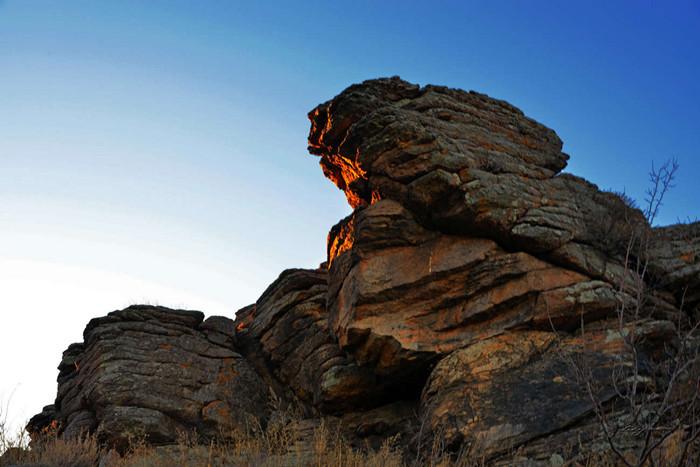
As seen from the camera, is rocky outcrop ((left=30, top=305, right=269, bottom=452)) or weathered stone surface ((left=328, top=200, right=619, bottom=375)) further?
rocky outcrop ((left=30, top=305, right=269, bottom=452))

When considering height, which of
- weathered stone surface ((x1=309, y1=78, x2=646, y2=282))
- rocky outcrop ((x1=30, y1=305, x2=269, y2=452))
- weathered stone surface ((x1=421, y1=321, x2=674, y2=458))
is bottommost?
weathered stone surface ((x1=421, y1=321, x2=674, y2=458))

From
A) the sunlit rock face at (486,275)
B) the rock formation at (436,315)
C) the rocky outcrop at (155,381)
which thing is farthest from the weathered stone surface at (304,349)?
the sunlit rock face at (486,275)

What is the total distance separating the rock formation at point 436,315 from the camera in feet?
40.2

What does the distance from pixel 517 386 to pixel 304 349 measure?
303 inches

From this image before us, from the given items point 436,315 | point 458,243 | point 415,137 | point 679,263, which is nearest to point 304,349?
point 436,315

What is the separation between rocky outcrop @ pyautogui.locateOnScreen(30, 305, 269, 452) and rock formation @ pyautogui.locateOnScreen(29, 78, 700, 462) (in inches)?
2.3

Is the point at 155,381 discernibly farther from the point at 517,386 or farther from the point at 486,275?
the point at 517,386

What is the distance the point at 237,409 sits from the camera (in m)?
17.2

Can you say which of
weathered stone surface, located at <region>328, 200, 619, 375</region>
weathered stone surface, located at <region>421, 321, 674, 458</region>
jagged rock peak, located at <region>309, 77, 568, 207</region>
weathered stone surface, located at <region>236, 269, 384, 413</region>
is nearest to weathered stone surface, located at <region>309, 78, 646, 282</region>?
jagged rock peak, located at <region>309, 77, 568, 207</region>

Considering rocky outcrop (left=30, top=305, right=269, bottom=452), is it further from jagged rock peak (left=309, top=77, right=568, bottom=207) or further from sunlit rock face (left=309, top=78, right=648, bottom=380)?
jagged rock peak (left=309, top=77, right=568, bottom=207)

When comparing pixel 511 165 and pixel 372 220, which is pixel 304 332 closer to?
pixel 372 220

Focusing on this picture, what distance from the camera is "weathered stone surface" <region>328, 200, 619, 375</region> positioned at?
44.2 feet

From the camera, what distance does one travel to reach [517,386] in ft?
39.7

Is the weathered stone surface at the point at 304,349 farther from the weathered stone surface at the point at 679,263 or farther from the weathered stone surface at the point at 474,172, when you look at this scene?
the weathered stone surface at the point at 679,263
